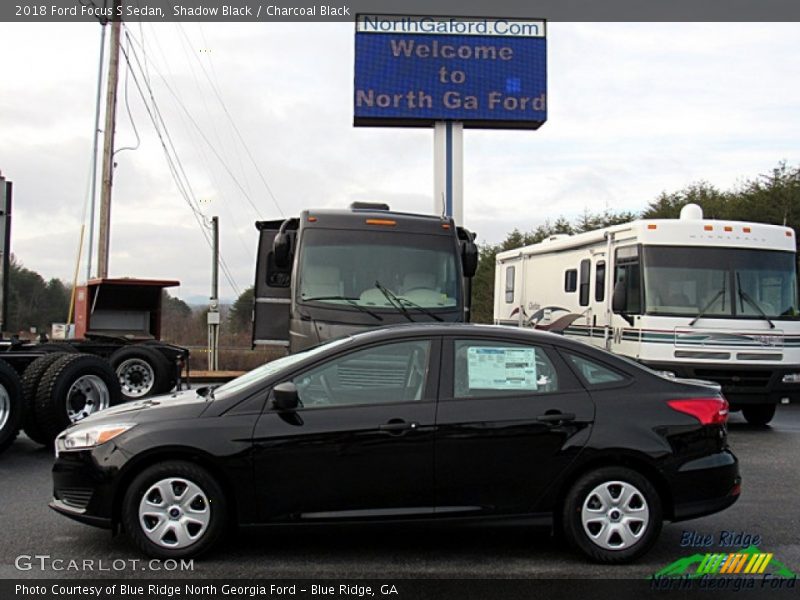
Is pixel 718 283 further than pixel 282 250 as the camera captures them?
Yes

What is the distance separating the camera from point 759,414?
39.7 feet

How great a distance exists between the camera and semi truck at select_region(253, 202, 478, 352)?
9.73m

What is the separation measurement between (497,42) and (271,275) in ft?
46.0

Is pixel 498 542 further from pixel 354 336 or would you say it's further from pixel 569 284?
pixel 569 284

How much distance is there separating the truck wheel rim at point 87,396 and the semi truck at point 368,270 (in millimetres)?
2220

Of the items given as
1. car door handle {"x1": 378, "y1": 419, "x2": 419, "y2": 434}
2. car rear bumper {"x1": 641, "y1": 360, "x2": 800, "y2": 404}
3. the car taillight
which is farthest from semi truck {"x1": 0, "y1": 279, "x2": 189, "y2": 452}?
car rear bumper {"x1": 641, "y1": 360, "x2": 800, "y2": 404}

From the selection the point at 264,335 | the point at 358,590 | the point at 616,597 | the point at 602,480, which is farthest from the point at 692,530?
the point at 264,335

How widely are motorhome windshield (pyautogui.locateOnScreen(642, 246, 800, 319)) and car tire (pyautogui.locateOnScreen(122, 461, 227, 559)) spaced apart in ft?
26.3

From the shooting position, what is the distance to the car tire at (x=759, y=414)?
39.3ft

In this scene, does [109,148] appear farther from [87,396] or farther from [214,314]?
[87,396]

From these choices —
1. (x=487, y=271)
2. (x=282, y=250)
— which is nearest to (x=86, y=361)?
(x=282, y=250)

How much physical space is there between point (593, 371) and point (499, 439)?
818mm

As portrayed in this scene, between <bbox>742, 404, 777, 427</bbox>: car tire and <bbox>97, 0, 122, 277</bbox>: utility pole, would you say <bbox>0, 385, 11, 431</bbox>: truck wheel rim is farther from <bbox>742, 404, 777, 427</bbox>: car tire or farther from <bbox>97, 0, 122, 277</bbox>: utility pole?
<bbox>97, 0, 122, 277</bbox>: utility pole

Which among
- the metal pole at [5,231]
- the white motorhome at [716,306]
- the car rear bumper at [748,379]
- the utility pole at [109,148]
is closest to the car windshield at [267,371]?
the metal pole at [5,231]
